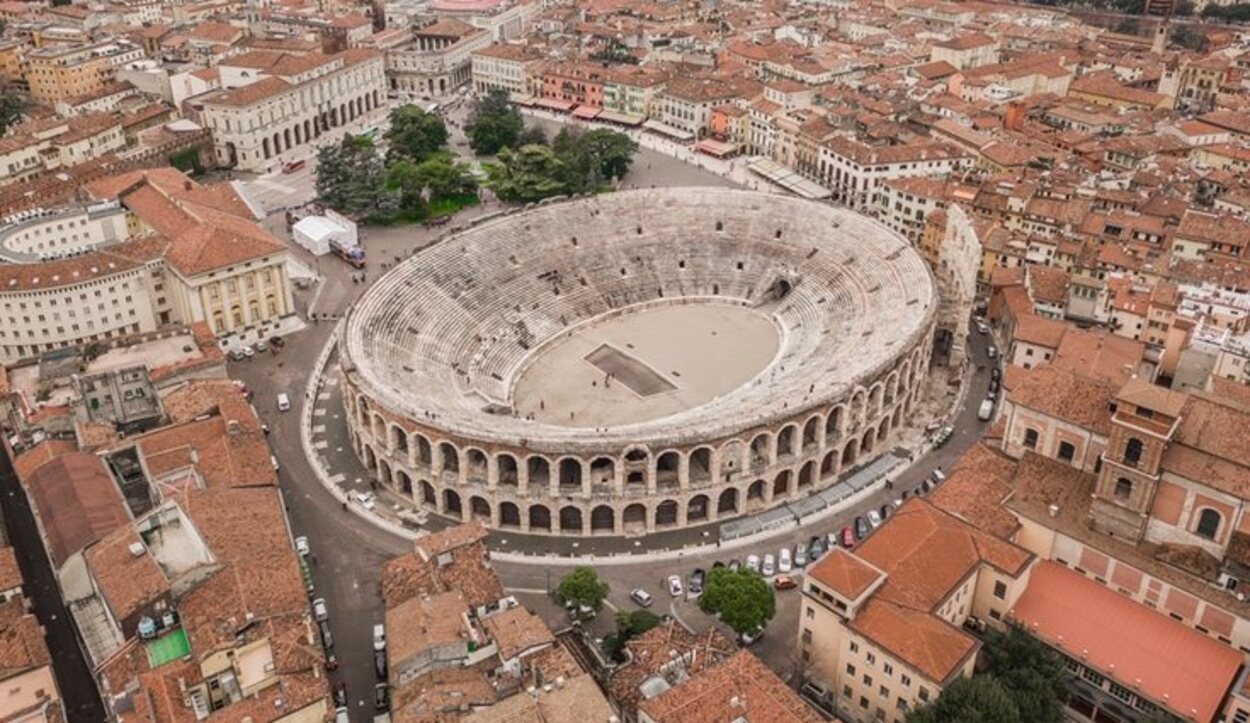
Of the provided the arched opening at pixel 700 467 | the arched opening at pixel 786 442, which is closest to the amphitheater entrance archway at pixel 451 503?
the arched opening at pixel 700 467

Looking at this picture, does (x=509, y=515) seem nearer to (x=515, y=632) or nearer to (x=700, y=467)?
(x=700, y=467)

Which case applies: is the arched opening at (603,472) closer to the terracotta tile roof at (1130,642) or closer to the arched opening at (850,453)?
the arched opening at (850,453)

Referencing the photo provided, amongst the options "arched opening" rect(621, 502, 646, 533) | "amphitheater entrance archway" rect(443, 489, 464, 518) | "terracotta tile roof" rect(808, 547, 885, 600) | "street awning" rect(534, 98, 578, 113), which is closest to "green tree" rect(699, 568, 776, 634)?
"terracotta tile roof" rect(808, 547, 885, 600)

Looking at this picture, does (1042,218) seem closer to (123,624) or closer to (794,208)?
(794,208)

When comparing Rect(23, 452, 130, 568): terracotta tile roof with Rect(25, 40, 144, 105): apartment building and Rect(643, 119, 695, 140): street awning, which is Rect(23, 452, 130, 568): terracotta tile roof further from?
Rect(25, 40, 144, 105): apartment building

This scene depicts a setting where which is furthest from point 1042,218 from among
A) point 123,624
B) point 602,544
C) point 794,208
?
point 123,624

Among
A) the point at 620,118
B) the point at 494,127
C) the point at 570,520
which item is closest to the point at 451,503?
the point at 570,520
